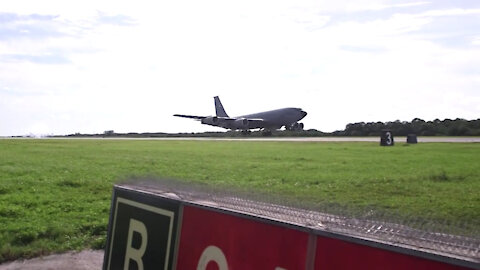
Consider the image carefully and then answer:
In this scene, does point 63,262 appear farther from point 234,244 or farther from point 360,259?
point 360,259

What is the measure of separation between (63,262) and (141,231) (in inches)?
97.9

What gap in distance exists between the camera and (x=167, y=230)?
3256 millimetres

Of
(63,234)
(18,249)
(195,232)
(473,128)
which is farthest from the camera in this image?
(473,128)

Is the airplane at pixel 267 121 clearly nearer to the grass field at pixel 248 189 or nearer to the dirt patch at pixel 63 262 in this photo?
the grass field at pixel 248 189

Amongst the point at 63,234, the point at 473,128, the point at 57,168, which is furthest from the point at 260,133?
the point at 63,234

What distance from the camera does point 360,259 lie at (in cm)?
213

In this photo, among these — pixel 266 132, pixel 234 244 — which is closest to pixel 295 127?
pixel 266 132

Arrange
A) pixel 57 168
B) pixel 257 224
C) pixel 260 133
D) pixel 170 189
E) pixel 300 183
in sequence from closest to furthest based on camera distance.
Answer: pixel 257 224 → pixel 170 189 → pixel 300 183 → pixel 57 168 → pixel 260 133

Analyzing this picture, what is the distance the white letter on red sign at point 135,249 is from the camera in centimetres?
344

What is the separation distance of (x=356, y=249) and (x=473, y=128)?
4529 cm

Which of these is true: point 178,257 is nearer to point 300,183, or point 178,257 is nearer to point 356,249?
point 356,249

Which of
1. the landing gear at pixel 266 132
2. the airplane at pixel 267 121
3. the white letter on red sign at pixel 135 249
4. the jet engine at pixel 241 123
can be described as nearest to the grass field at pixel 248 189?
the white letter on red sign at pixel 135 249

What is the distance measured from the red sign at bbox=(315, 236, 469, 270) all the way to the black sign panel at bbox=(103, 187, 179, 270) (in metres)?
1.17

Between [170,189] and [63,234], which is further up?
[170,189]
